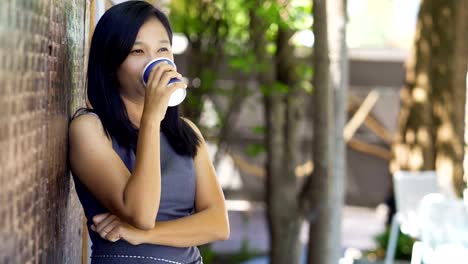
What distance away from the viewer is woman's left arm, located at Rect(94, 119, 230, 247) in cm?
239

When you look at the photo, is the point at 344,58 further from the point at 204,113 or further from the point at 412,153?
A: the point at 412,153

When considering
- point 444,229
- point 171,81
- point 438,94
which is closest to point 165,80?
point 171,81

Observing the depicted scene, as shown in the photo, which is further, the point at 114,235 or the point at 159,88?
the point at 114,235

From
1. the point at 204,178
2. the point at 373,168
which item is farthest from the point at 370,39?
the point at 204,178

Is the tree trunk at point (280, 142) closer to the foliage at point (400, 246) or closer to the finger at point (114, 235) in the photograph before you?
the foliage at point (400, 246)

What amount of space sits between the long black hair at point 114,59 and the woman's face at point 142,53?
14mm

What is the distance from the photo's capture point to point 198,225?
2549mm

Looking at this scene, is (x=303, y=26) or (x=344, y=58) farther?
(x=303, y=26)

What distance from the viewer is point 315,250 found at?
246 inches

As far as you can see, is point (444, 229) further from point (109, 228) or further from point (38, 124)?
point (38, 124)

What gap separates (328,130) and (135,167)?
3828 millimetres

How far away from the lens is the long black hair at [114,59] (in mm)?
2463

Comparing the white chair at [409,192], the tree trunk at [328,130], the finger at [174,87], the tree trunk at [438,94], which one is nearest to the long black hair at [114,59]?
the finger at [174,87]

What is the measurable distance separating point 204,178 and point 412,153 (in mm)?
6731
